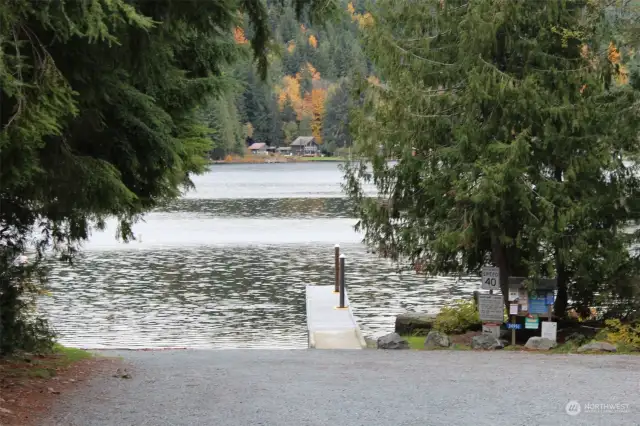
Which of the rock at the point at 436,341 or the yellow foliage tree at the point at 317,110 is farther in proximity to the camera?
the yellow foliage tree at the point at 317,110

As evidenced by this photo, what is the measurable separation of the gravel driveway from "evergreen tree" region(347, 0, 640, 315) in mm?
5083

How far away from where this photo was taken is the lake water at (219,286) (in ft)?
70.9

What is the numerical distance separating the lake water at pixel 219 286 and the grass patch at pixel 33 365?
8.87 m

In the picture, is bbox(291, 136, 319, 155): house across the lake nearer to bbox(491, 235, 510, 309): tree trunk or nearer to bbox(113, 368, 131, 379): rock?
bbox(491, 235, 510, 309): tree trunk

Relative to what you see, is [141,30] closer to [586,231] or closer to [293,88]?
[586,231]

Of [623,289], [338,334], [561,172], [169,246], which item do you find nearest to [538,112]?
[561,172]

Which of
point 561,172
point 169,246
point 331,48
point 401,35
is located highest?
point 331,48

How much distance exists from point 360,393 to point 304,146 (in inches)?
6890

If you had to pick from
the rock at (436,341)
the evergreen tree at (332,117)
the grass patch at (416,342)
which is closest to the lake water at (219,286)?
the grass patch at (416,342)

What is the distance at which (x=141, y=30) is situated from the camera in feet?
21.6

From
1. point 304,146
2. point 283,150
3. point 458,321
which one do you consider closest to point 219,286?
point 458,321

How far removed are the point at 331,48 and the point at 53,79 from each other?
164 meters

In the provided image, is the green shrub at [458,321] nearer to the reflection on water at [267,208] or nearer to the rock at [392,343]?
the rock at [392,343]

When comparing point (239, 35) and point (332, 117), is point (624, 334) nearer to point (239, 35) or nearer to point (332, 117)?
point (239, 35)
